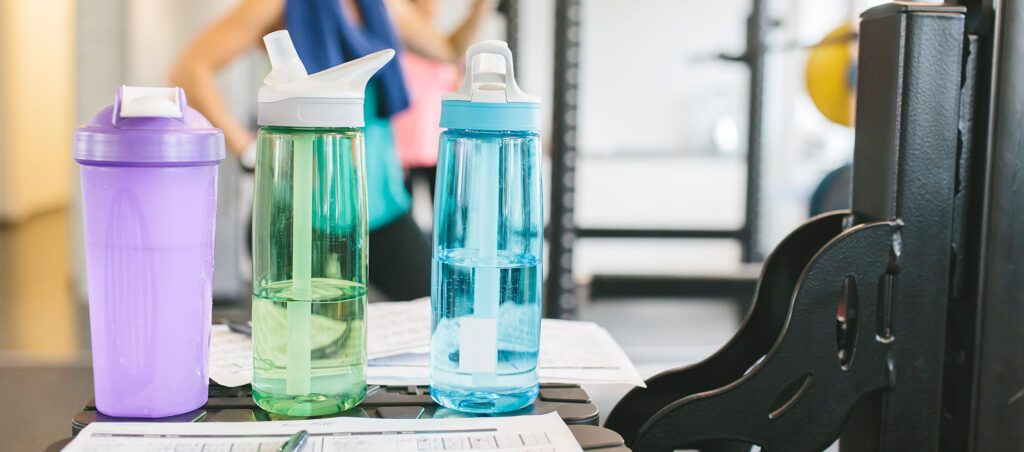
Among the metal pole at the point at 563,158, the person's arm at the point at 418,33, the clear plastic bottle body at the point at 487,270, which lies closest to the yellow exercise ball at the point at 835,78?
the metal pole at the point at 563,158

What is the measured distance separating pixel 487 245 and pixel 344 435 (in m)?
0.13

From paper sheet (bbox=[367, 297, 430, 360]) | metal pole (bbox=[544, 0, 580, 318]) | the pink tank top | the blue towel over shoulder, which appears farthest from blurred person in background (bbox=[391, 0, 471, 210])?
paper sheet (bbox=[367, 297, 430, 360])

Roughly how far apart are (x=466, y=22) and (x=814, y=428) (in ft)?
5.40

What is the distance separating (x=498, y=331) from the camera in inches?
19.1

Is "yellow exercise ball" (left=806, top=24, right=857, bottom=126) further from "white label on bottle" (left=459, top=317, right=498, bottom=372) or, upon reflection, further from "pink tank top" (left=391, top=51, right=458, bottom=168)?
"white label on bottle" (left=459, top=317, right=498, bottom=372)

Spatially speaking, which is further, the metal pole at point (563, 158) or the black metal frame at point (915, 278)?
the metal pole at point (563, 158)

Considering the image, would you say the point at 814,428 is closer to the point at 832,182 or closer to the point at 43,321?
the point at 832,182

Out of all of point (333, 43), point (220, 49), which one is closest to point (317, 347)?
point (333, 43)

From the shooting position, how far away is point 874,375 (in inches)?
20.1

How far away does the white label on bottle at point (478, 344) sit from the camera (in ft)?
1.57

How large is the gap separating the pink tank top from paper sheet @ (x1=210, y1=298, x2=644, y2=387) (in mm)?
1610

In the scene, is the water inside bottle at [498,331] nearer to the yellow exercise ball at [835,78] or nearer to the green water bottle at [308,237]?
the green water bottle at [308,237]

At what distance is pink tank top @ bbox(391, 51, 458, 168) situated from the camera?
231 centimetres

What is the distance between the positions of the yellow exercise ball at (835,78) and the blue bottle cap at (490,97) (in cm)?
218
